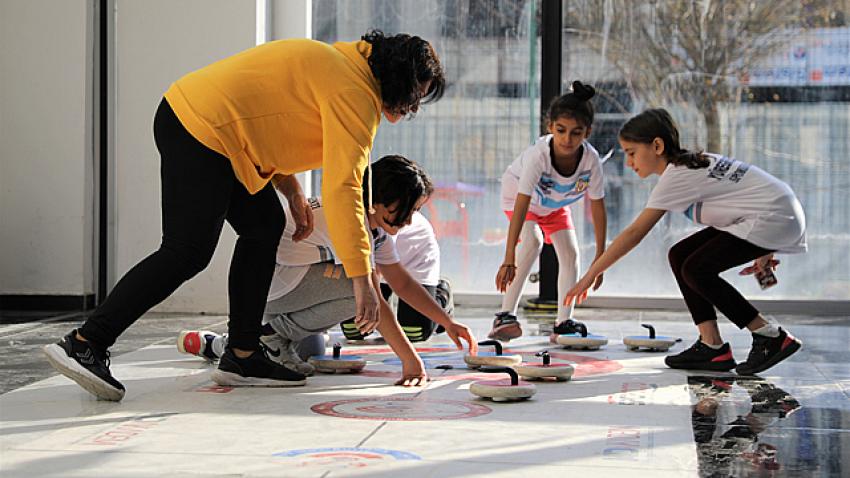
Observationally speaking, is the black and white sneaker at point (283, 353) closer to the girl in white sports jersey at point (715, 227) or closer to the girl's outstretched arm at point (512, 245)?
the girl in white sports jersey at point (715, 227)

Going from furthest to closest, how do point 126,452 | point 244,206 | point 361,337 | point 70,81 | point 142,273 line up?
point 70,81, point 361,337, point 244,206, point 142,273, point 126,452

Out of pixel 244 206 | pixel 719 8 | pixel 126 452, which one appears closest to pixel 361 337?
pixel 244 206

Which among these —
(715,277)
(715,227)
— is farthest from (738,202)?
(715,277)

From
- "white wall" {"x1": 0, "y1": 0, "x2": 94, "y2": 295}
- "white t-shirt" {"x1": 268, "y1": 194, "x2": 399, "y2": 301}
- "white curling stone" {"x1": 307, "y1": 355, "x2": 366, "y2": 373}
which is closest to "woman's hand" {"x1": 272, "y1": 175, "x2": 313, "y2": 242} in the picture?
"white t-shirt" {"x1": 268, "y1": 194, "x2": 399, "y2": 301}

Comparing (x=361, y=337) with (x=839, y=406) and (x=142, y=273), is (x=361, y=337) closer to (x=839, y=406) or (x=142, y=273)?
(x=142, y=273)

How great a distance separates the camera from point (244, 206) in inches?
107

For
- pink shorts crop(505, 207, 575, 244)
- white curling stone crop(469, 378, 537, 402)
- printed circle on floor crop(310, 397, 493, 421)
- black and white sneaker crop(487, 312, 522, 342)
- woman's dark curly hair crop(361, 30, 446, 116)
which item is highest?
woman's dark curly hair crop(361, 30, 446, 116)

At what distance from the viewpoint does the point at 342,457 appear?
1.98 meters

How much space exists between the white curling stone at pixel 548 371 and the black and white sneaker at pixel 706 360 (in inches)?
17.6

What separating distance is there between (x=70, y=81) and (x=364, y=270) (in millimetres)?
3103

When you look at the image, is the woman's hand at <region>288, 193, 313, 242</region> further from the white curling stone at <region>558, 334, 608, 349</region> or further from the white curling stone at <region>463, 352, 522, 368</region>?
the white curling stone at <region>558, 334, 608, 349</region>

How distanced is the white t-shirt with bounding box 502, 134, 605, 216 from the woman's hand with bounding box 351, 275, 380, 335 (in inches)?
67.8

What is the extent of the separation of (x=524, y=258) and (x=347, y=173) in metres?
2.01

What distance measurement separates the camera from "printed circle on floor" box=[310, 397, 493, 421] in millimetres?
2391
